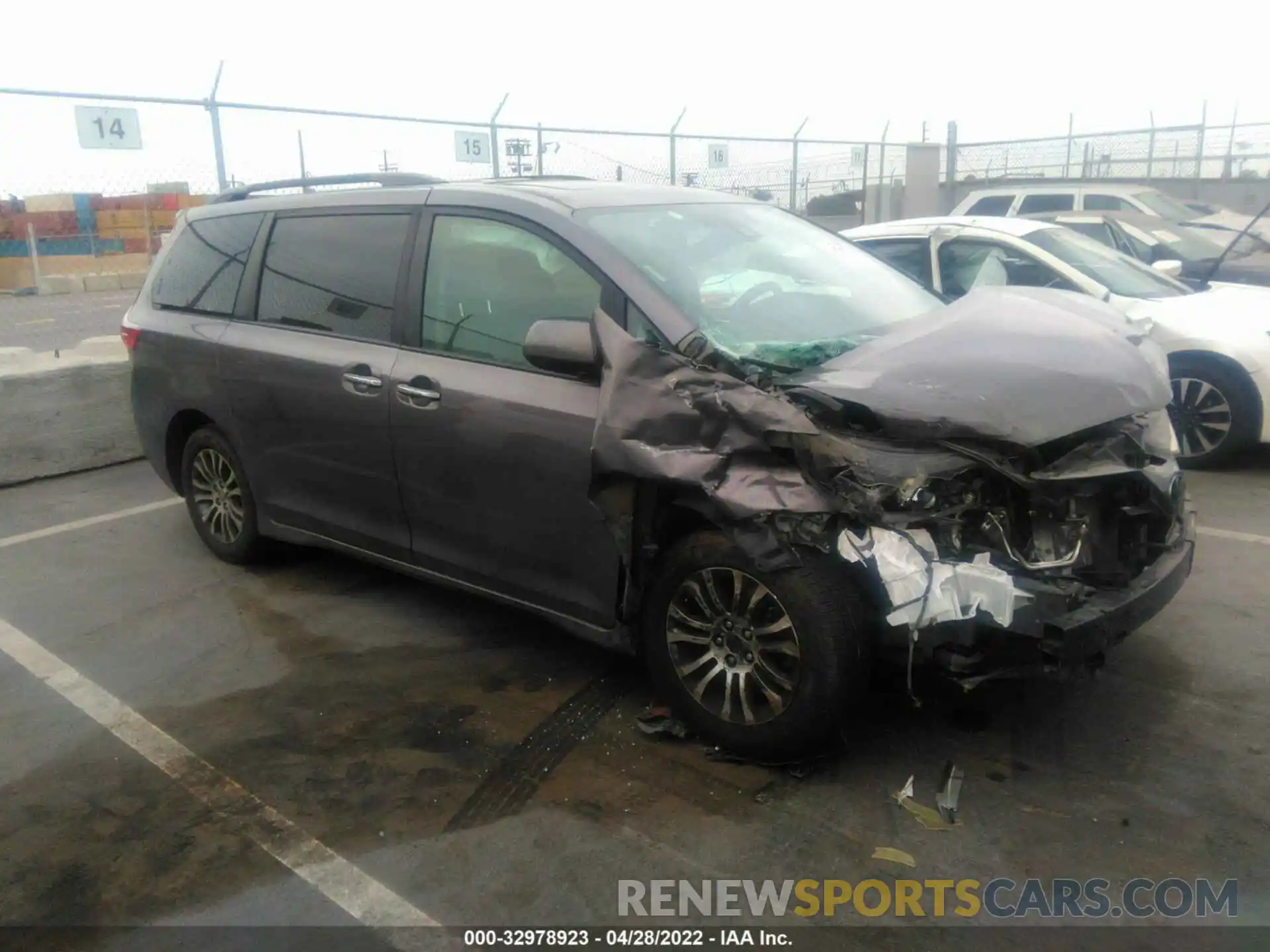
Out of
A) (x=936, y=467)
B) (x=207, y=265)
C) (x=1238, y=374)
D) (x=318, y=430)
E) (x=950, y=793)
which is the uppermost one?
(x=207, y=265)

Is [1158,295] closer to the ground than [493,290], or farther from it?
closer to the ground

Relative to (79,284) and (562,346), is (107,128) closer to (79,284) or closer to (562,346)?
(562,346)

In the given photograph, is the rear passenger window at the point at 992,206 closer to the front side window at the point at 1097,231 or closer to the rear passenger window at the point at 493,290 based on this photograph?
the front side window at the point at 1097,231

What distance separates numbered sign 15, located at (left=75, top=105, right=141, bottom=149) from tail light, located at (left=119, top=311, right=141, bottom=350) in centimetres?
362

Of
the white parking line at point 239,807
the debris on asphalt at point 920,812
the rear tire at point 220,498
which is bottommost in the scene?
the white parking line at point 239,807

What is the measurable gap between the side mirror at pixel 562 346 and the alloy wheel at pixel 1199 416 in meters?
4.43

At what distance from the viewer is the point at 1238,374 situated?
20.0ft

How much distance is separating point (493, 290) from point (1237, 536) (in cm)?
397

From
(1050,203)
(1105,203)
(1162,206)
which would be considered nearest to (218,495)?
(1050,203)

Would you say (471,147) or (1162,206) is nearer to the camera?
(471,147)

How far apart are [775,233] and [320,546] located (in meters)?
2.43

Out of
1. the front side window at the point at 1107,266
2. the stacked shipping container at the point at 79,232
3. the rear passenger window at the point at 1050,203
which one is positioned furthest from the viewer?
the stacked shipping container at the point at 79,232

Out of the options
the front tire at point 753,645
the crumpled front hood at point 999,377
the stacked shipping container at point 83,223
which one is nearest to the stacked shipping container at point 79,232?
the stacked shipping container at point 83,223

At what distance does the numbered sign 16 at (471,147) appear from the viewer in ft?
35.0
